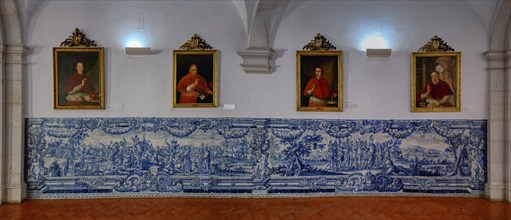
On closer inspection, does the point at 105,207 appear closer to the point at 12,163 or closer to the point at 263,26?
the point at 12,163

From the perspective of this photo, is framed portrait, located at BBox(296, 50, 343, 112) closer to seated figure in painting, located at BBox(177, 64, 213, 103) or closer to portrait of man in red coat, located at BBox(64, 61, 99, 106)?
seated figure in painting, located at BBox(177, 64, 213, 103)

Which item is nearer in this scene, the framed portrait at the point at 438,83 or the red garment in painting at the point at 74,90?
the red garment in painting at the point at 74,90

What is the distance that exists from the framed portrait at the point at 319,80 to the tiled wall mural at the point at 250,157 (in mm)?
332

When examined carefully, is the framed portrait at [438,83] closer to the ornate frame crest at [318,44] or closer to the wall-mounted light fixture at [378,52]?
the wall-mounted light fixture at [378,52]

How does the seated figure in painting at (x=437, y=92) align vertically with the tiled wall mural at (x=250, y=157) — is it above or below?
above

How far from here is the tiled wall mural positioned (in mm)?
4852

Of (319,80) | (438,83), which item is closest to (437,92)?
(438,83)

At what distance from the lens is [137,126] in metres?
4.88

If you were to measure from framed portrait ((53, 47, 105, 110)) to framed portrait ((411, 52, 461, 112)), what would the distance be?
5.36m

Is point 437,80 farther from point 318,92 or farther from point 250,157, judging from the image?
point 250,157

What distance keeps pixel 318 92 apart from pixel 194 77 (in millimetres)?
2146

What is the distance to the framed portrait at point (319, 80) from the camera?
4922 millimetres

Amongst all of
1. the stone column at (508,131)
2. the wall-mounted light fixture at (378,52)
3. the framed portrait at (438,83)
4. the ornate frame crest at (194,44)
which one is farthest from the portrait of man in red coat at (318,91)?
the stone column at (508,131)

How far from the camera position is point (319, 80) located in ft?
16.2
